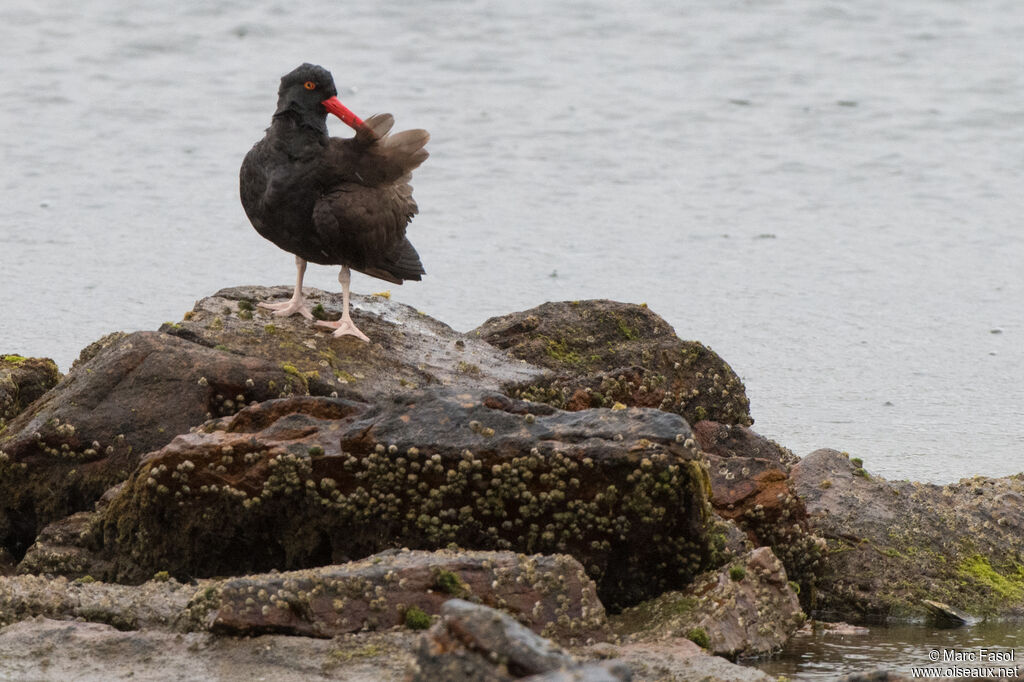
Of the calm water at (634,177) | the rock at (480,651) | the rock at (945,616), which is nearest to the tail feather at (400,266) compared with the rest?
the calm water at (634,177)

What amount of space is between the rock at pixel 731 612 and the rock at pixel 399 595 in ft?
1.36

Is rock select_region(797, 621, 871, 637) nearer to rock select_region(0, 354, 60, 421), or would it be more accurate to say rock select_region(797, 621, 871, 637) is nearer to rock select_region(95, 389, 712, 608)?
rock select_region(95, 389, 712, 608)

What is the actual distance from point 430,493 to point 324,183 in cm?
273

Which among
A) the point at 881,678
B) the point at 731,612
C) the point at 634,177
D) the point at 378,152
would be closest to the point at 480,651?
the point at 881,678

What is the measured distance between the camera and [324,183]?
790 centimetres

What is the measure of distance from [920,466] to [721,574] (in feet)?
13.5

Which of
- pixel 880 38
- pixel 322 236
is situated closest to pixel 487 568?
pixel 322 236

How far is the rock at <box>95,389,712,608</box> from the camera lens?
5.76 m

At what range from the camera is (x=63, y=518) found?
6.48m

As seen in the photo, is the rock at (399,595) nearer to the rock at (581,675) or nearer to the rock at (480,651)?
the rock at (480,651)

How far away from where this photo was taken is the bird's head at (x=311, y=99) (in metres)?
8.00

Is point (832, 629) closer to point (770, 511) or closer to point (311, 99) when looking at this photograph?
point (770, 511)

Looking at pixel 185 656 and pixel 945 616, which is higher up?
pixel 185 656

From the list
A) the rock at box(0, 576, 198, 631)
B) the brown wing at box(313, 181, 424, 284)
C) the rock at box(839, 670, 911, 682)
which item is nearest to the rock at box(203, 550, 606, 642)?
the rock at box(0, 576, 198, 631)
